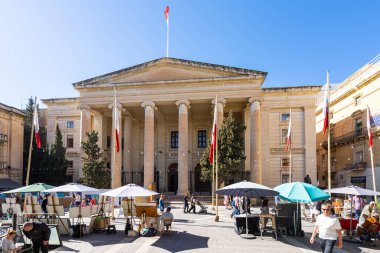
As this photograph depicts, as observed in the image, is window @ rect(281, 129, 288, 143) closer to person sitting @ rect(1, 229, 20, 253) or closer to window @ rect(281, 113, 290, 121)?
window @ rect(281, 113, 290, 121)

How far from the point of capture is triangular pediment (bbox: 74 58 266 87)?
32.6 metres

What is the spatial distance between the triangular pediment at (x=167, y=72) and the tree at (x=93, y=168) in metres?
6.82

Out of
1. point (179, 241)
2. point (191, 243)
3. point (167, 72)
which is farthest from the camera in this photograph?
point (167, 72)

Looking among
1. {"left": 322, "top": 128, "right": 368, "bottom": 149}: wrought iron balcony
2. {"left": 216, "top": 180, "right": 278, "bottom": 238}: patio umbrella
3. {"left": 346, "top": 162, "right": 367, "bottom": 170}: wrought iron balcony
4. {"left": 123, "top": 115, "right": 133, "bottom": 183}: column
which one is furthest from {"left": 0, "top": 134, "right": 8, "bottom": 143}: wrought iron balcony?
{"left": 322, "top": 128, "right": 368, "bottom": 149}: wrought iron balcony

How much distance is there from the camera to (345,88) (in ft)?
117

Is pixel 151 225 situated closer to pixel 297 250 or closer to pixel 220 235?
pixel 220 235

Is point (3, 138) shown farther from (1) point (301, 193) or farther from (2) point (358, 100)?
(2) point (358, 100)

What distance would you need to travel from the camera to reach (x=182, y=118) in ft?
107

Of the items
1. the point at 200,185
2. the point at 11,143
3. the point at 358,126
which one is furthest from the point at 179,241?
the point at 11,143

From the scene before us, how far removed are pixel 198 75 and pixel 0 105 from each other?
2167cm

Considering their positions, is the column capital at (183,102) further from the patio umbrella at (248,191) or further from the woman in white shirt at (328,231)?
the woman in white shirt at (328,231)

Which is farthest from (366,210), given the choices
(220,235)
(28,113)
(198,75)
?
(28,113)

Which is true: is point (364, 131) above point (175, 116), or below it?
below

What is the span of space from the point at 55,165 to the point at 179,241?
2904 cm
